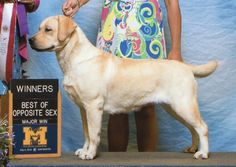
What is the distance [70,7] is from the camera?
2789mm

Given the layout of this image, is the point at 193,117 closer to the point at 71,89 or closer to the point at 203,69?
the point at 203,69

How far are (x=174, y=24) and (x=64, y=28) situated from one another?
2.55 feet

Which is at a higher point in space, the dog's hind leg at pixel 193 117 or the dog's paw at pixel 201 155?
the dog's hind leg at pixel 193 117

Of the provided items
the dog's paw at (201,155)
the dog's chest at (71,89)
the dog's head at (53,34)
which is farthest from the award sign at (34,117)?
the dog's paw at (201,155)

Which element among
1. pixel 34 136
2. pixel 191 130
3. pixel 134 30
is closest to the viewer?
pixel 34 136

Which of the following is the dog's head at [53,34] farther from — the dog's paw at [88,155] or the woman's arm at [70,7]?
the dog's paw at [88,155]

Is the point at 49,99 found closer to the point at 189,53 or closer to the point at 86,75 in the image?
the point at 86,75

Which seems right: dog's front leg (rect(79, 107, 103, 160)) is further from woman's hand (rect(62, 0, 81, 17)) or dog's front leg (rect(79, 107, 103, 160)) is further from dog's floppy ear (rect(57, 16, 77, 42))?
woman's hand (rect(62, 0, 81, 17))

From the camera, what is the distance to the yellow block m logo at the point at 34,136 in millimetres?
2586

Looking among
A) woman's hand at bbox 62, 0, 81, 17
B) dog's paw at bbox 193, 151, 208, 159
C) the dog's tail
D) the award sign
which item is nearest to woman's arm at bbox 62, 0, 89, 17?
woman's hand at bbox 62, 0, 81, 17

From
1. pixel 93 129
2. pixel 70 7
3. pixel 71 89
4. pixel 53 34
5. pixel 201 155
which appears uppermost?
pixel 70 7

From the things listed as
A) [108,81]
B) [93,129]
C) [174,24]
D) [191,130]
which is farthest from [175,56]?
[93,129]

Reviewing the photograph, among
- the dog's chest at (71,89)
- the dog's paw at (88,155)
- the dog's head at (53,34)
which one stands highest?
the dog's head at (53,34)

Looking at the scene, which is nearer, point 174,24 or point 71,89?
point 71,89
